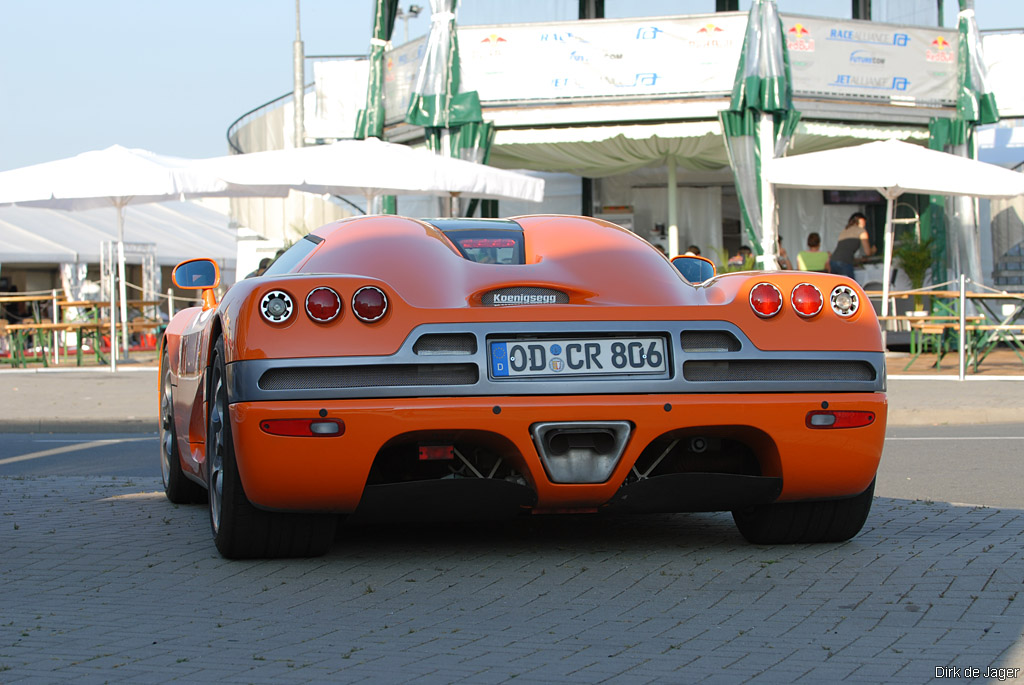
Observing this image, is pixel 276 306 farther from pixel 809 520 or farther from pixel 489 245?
pixel 809 520

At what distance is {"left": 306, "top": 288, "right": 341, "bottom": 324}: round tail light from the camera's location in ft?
13.8

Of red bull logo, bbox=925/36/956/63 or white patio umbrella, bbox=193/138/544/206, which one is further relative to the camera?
red bull logo, bbox=925/36/956/63

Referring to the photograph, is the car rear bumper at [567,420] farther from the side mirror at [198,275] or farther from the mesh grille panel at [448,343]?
the side mirror at [198,275]

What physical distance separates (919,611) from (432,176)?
43.9 ft

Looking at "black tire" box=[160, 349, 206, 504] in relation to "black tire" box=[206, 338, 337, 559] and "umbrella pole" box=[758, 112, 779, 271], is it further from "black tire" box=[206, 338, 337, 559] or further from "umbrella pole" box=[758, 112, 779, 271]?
"umbrella pole" box=[758, 112, 779, 271]

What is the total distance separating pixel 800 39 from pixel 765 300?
16.0m

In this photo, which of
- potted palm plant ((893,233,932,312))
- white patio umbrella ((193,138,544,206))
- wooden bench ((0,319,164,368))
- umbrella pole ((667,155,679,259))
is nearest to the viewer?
white patio umbrella ((193,138,544,206))

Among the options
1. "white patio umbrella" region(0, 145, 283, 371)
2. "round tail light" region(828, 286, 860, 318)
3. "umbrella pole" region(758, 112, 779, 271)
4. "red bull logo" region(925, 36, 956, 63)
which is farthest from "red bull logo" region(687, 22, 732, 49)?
"round tail light" region(828, 286, 860, 318)

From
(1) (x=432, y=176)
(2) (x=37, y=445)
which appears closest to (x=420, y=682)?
(2) (x=37, y=445)

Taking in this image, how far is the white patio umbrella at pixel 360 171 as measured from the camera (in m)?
16.4

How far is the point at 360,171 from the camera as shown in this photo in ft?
54.1

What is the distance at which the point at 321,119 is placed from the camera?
24.1 metres

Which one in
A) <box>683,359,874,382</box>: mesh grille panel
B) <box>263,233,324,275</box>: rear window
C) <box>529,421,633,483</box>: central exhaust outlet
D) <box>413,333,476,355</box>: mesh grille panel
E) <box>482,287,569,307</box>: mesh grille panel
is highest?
<box>263,233,324,275</box>: rear window

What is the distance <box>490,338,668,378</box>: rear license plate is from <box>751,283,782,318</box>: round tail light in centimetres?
37
